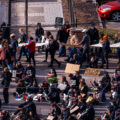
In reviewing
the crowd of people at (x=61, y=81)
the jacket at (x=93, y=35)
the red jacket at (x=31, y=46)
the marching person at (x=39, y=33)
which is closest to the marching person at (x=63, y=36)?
the crowd of people at (x=61, y=81)

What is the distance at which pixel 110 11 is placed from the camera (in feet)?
104

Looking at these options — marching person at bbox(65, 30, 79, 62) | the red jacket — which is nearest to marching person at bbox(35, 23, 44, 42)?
marching person at bbox(65, 30, 79, 62)

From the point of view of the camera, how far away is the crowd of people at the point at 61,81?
69.4 ft

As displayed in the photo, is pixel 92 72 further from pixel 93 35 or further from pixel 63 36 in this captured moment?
pixel 63 36

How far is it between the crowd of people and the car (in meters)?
4.36

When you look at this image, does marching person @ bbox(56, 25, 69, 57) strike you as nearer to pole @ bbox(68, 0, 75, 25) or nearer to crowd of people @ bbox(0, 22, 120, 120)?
crowd of people @ bbox(0, 22, 120, 120)

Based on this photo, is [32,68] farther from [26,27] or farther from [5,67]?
[26,27]

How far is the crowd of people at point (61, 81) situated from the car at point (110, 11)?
14.3ft

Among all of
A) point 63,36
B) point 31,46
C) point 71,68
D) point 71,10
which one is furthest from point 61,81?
point 71,10

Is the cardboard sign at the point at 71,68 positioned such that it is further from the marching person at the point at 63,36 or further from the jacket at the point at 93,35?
the jacket at the point at 93,35

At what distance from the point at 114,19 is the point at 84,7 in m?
2.17

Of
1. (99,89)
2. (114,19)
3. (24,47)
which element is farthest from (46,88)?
(114,19)

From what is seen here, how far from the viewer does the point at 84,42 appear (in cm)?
2561

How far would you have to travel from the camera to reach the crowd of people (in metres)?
21.2
